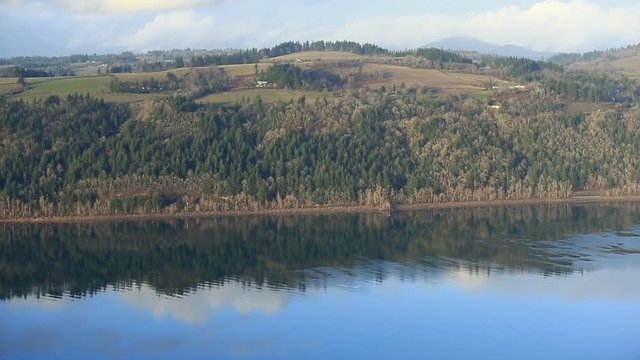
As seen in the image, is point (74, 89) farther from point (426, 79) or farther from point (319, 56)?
point (319, 56)

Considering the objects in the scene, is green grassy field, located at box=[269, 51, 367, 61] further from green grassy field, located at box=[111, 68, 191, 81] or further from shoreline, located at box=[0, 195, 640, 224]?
shoreline, located at box=[0, 195, 640, 224]

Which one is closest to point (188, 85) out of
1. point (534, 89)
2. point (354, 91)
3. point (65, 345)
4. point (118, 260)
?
point (354, 91)

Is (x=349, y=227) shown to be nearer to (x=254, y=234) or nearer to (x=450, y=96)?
(x=254, y=234)

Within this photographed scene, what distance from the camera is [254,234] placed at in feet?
127

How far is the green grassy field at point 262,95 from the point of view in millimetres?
53406

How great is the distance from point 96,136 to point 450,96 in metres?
19.6

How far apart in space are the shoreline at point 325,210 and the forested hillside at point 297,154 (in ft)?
1.08

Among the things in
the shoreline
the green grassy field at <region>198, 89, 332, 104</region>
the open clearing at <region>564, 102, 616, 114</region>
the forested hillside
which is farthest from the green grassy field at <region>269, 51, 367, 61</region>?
the shoreline

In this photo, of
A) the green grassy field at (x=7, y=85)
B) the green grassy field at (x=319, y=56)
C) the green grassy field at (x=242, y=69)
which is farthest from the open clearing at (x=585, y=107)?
the green grassy field at (x=7, y=85)

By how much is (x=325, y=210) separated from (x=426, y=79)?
1982 cm

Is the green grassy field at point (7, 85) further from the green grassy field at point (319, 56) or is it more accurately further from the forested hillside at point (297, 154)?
the green grassy field at point (319, 56)

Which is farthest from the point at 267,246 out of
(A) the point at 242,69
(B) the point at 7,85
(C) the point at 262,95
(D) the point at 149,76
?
(A) the point at 242,69

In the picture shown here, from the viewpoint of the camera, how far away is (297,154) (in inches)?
1841

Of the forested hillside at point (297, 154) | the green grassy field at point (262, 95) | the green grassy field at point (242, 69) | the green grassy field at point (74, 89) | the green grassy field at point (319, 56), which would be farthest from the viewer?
the green grassy field at point (319, 56)
